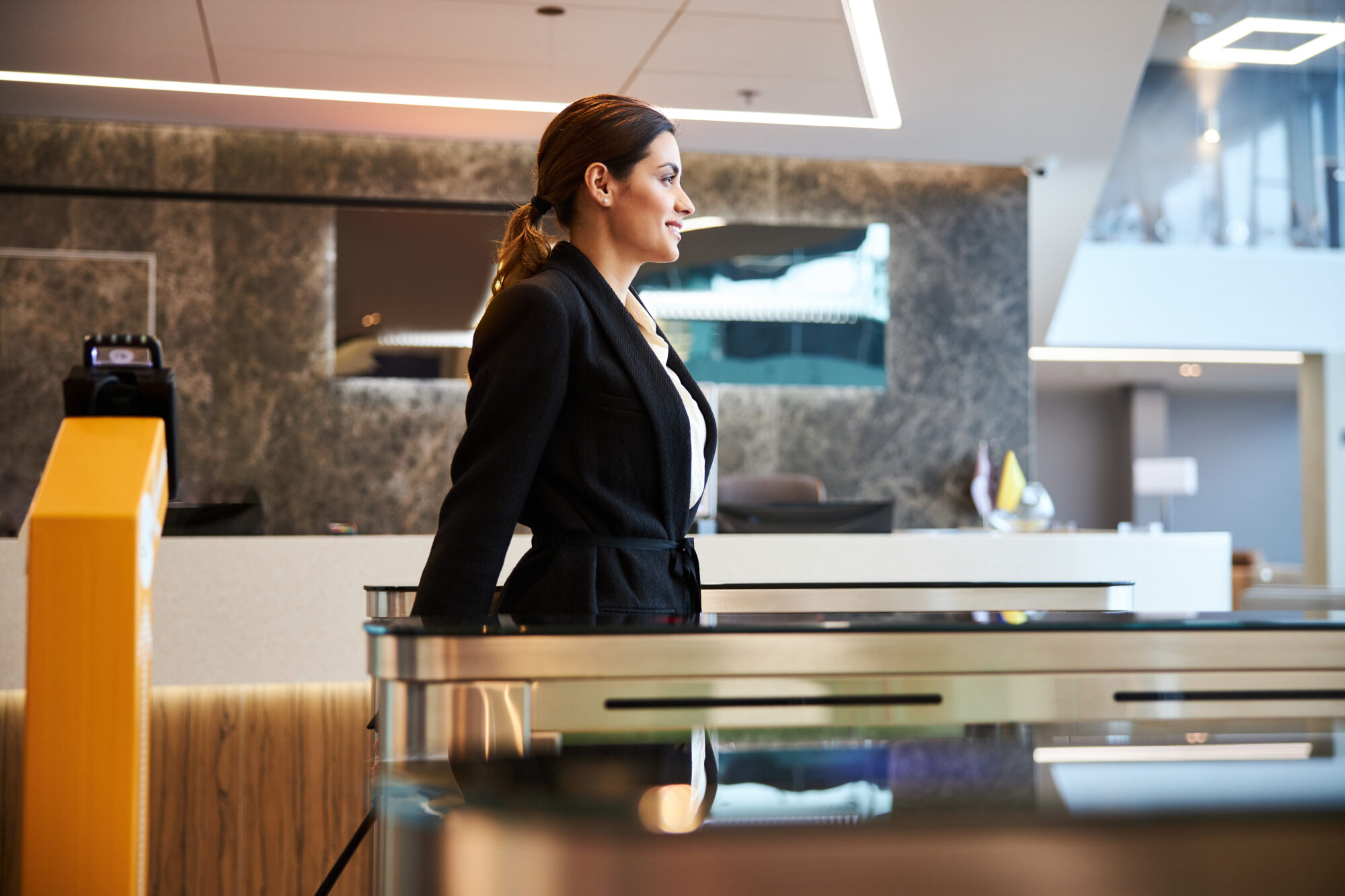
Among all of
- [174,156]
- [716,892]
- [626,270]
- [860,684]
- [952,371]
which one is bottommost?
[716,892]

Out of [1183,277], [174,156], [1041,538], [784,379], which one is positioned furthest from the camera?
[1183,277]

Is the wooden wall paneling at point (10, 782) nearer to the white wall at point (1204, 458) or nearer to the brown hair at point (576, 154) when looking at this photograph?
the brown hair at point (576, 154)

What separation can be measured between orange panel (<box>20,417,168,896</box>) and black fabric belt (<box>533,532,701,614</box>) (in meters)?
0.52

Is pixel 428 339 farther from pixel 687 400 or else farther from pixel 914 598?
pixel 687 400

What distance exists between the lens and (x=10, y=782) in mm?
3152

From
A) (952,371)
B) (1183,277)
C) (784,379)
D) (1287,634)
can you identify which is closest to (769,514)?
(784,379)

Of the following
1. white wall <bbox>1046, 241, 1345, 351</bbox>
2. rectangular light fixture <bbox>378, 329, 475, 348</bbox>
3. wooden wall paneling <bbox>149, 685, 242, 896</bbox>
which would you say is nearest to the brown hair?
wooden wall paneling <bbox>149, 685, 242, 896</bbox>

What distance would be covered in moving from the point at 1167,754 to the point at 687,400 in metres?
0.76

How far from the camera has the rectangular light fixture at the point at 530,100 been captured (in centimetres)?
500

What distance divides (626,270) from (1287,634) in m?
0.89

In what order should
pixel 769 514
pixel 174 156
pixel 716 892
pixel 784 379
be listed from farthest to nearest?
pixel 784 379, pixel 174 156, pixel 769 514, pixel 716 892

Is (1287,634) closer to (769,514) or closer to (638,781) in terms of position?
(638,781)

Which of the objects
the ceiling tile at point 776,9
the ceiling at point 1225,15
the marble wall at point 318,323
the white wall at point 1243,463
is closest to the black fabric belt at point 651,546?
the ceiling tile at point 776,9

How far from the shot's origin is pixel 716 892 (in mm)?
903
